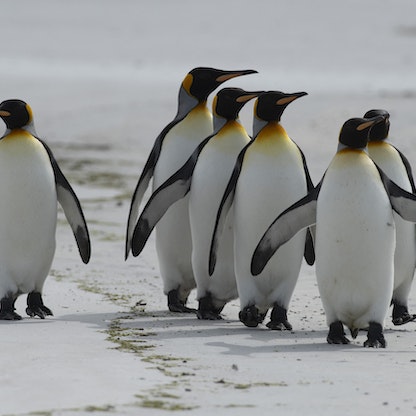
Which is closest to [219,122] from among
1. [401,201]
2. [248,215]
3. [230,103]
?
[230,103]

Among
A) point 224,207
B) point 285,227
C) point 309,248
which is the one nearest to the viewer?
point 285,227

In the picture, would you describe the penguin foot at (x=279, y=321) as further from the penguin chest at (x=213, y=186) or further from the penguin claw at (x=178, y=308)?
the penguin claw at (x=178, y=308)

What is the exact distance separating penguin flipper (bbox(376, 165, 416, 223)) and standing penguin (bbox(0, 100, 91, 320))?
1840mm

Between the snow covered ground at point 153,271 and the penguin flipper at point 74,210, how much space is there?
36cm

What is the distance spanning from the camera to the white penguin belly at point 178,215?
6984 millimetres

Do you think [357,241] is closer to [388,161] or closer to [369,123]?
[369,123]

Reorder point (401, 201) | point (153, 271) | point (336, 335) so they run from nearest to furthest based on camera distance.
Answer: point (336, 335), point (401, 201), point (153, 271)

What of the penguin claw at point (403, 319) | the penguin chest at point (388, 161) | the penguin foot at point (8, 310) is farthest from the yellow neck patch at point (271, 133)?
the penguin foot at point (8, 310)

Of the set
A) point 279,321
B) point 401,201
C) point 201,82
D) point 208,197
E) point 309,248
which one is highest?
point 201,82

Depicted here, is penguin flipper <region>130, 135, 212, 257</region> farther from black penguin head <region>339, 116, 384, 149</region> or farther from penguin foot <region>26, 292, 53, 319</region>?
black penguin head <region>339, 116, 384, 149</region>

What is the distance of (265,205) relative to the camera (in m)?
6.23

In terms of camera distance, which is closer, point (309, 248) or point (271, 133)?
point (271, 133)

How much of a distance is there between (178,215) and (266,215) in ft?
2.83

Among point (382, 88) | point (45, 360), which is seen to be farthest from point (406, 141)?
point (45, 360)
